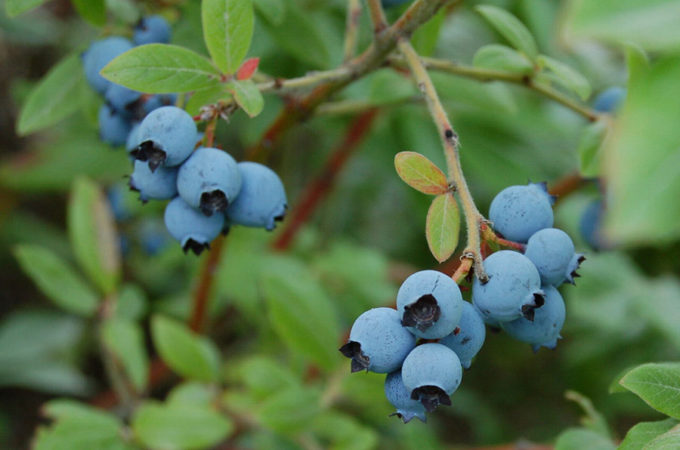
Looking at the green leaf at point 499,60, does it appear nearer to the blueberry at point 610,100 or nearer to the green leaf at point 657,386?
the blueberry at point 610,100

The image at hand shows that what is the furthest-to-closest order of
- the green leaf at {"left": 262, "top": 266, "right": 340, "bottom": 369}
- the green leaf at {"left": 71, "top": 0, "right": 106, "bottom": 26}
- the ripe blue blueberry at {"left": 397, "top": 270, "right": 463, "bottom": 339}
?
the green leaf at {"left": 262, "top": 266, "right": 340, "bottom": 369}
the green leaf at {"left": 71, "top": 0, "right": 106, "bottom": 26}
the ripe blue blueberry at {"left": 397, "top": 270, "right": 463, "bottom": 339}

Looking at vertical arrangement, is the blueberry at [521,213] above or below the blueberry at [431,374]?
above

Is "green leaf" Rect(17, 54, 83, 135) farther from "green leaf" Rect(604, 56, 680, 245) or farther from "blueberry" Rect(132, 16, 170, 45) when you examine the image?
"green leaf" Rect(604, 56, 680, 245)

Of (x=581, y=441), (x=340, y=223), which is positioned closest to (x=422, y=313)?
(x=581, y=441)

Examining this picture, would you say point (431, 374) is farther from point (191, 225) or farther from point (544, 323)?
point (191, 225)

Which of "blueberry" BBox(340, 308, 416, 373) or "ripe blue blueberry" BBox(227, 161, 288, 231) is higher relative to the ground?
"ripe blue blueberry" BBox(227, 161, 288, 231)

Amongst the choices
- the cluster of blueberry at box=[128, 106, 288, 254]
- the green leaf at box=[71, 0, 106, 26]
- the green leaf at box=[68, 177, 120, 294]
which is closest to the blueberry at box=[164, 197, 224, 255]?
the cluster of blueberry at box=[128, 106, 288, 254]

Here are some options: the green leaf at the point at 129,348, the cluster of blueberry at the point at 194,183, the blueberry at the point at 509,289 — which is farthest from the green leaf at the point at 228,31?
the green leaf at the point at 129,348
